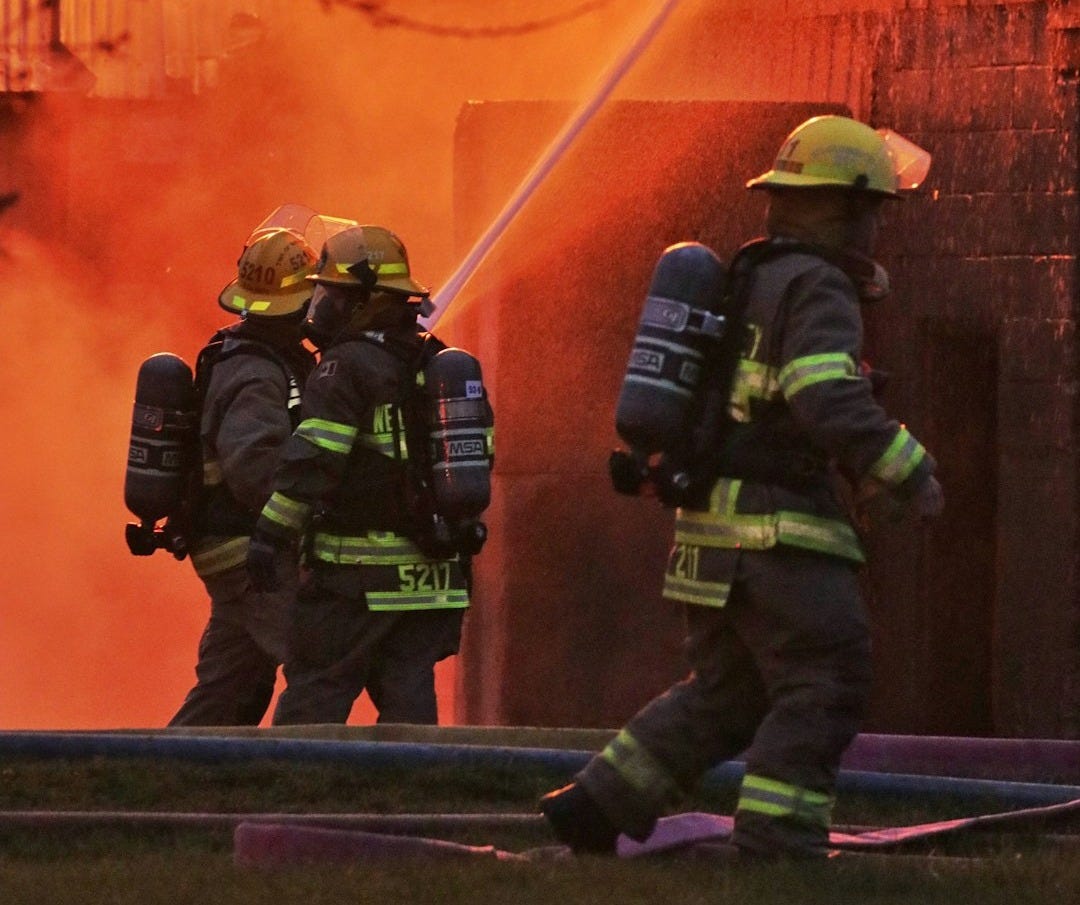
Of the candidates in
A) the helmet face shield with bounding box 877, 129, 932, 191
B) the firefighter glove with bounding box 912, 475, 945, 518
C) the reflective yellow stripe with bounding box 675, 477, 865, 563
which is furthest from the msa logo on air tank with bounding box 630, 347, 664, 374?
the helmet face shield with bounding box 877, 129, 932, 191

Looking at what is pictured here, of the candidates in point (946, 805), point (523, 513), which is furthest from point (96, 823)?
point (523, 513)

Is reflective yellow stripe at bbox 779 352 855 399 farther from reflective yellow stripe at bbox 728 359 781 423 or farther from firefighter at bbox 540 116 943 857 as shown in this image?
reflective yellow stripe at bbox 728 359 781 423

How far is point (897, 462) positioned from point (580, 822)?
0.96 m

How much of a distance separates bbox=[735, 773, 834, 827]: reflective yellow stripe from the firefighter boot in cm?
30

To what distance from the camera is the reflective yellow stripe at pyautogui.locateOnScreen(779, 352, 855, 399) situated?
4.72 m

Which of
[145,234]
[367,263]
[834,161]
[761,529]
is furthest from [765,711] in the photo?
[145,234]

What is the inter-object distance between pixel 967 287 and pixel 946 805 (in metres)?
3.06

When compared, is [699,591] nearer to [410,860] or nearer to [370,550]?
[410,860]

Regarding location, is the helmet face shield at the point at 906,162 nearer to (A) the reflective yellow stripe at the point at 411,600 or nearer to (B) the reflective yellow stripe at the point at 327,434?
(B) the reflective yellow stripe at the point at 327,434

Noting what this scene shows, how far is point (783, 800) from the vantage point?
4.72m

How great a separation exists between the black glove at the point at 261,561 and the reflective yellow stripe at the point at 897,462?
207 centimetres

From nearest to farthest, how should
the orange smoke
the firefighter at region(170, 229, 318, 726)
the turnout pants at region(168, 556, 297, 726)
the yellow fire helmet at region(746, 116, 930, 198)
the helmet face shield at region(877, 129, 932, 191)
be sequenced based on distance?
the yellow fire helmet at region(746, 116, 930, 198)
the helmet face shield at region(877, 129, 932, 191)
the firefighter at region(170, 229, 318, 726)
the turnout pants at region(168, 556, 297, 726)
the orange smoke

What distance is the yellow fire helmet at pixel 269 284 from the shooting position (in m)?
7.18

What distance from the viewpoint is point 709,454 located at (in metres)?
4.89
